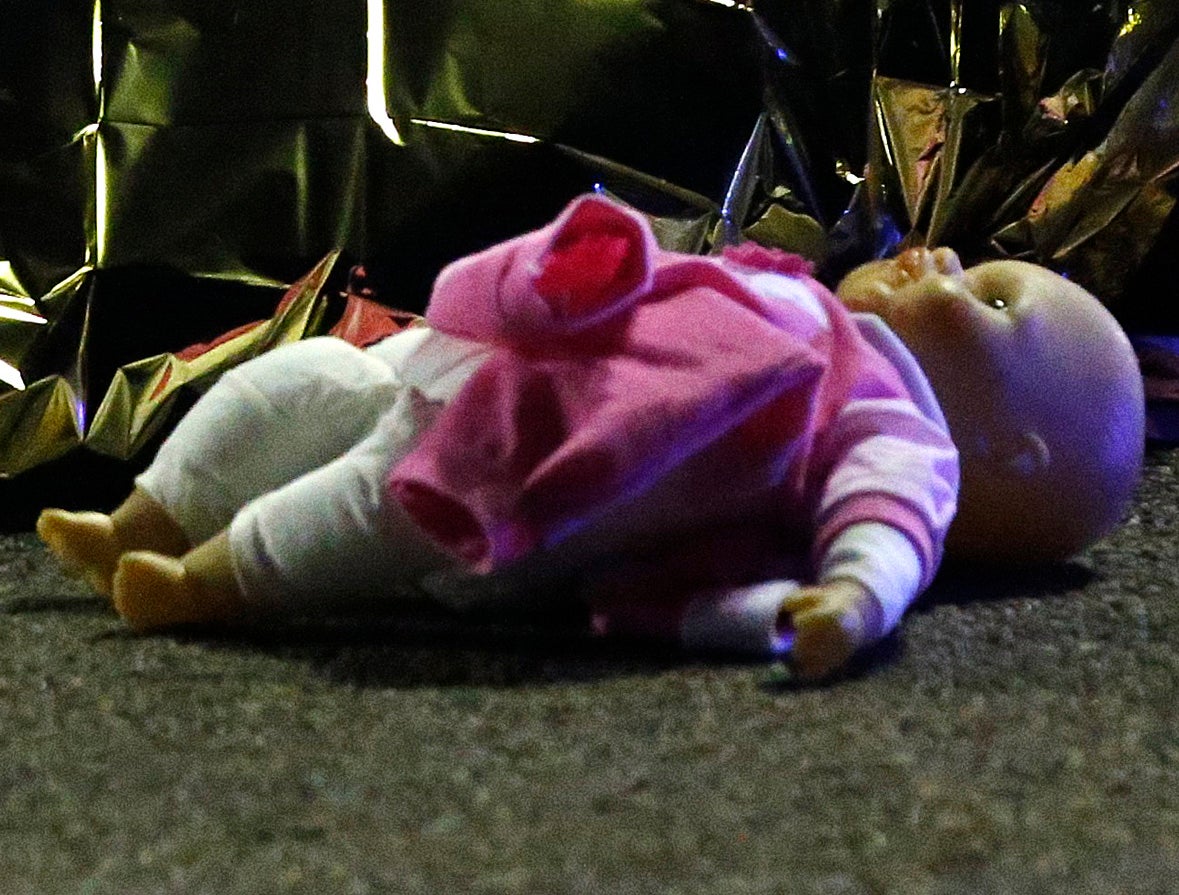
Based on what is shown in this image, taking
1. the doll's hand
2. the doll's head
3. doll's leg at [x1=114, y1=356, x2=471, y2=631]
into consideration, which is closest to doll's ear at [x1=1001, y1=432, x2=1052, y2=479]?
the doll's head

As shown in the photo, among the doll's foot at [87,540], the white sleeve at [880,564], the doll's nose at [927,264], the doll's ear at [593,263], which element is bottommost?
the doll's foot at [87,540]

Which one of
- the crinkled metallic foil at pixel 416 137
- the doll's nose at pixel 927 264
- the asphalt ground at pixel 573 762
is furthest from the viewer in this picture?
the crinkled metallic foil at pixel 416 137

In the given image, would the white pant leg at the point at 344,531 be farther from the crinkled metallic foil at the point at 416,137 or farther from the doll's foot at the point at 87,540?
the crinkled metallic foil at the point at 416,137

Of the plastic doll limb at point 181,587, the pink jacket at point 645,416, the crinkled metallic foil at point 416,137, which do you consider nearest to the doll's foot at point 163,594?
the plastic doll limb at point 181,587

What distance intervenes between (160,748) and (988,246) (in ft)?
3.06

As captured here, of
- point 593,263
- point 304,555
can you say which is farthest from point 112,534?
point 593,263

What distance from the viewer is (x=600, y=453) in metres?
0.67

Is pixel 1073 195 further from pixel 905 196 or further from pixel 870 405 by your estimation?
pixel 870 405

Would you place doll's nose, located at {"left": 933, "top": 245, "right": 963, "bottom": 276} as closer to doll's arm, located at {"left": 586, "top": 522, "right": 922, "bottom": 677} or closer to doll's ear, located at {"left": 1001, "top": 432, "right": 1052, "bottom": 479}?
doll's ear, located at {"left": 1001, "top": 432, "right": 1052, "bottom": 479}

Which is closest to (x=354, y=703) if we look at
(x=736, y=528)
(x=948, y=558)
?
(x=736, y=528)

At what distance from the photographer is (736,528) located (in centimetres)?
79

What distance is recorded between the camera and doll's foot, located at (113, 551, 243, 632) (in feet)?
2.48

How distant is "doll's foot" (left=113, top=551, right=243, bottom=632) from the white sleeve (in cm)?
31

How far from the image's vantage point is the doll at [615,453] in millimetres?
694
